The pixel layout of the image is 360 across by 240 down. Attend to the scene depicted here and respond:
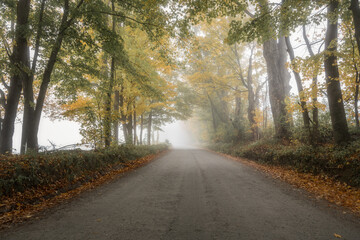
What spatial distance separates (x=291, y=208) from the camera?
3955 mm

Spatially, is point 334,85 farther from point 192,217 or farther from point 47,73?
point 47,73

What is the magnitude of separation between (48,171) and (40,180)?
1.33 feet

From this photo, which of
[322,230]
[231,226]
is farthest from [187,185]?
[322,230]

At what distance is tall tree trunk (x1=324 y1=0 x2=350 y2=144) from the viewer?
7195 millimetres

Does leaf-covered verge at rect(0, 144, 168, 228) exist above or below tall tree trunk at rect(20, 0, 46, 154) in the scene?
below

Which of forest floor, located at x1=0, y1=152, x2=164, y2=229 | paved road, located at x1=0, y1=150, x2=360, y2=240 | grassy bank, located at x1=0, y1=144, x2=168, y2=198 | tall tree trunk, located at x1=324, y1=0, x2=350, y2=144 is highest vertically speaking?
tall tree trunk, located at x1=324, y1=0, x2=350, y2=144

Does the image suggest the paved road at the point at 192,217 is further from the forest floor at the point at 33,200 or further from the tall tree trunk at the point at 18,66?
the tall tree trunk at the point at 18,66

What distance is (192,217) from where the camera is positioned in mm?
3488

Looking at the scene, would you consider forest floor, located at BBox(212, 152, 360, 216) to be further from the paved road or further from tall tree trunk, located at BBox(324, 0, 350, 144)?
tall tree trunk, located at BBox(324, 0, 350, 144)

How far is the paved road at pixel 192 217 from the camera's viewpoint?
289 cm

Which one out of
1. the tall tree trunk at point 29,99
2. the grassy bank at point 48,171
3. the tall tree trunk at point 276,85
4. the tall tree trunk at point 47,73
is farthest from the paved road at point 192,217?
the tall tree trunk at point 276,85

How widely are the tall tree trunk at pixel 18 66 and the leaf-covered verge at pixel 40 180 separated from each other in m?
3.10

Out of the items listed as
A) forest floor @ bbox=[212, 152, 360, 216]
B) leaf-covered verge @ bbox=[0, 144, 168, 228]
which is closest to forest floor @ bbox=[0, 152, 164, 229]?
leaf-covered verge @ bbox=[0, 144, 168, 228]

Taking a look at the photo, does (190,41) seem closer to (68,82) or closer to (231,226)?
(68,82)
